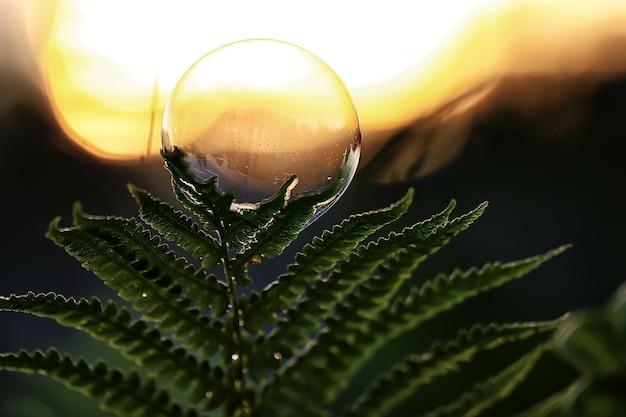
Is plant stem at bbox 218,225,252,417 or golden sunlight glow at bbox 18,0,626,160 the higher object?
golden sunlight glow at bbox 18,0,626,160

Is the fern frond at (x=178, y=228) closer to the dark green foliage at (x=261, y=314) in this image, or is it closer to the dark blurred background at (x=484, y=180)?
the dark green foliage at (x=261, y=314)

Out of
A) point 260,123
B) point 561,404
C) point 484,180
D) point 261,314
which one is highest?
point 484,180

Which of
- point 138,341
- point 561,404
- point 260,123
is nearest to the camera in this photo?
point 561,404

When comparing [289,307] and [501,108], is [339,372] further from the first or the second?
[501,108]

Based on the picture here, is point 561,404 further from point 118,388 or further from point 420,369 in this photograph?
point 118,388

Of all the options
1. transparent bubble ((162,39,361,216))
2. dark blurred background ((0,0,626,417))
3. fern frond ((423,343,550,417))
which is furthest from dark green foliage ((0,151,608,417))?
dark blurred background ((0,0,626,417))

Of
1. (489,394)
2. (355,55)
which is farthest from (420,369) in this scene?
(355,55)

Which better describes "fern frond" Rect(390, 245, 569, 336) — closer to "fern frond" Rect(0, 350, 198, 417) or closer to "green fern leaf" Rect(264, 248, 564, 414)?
"green fern leaf" Rect(264, 248, 564, 414)
